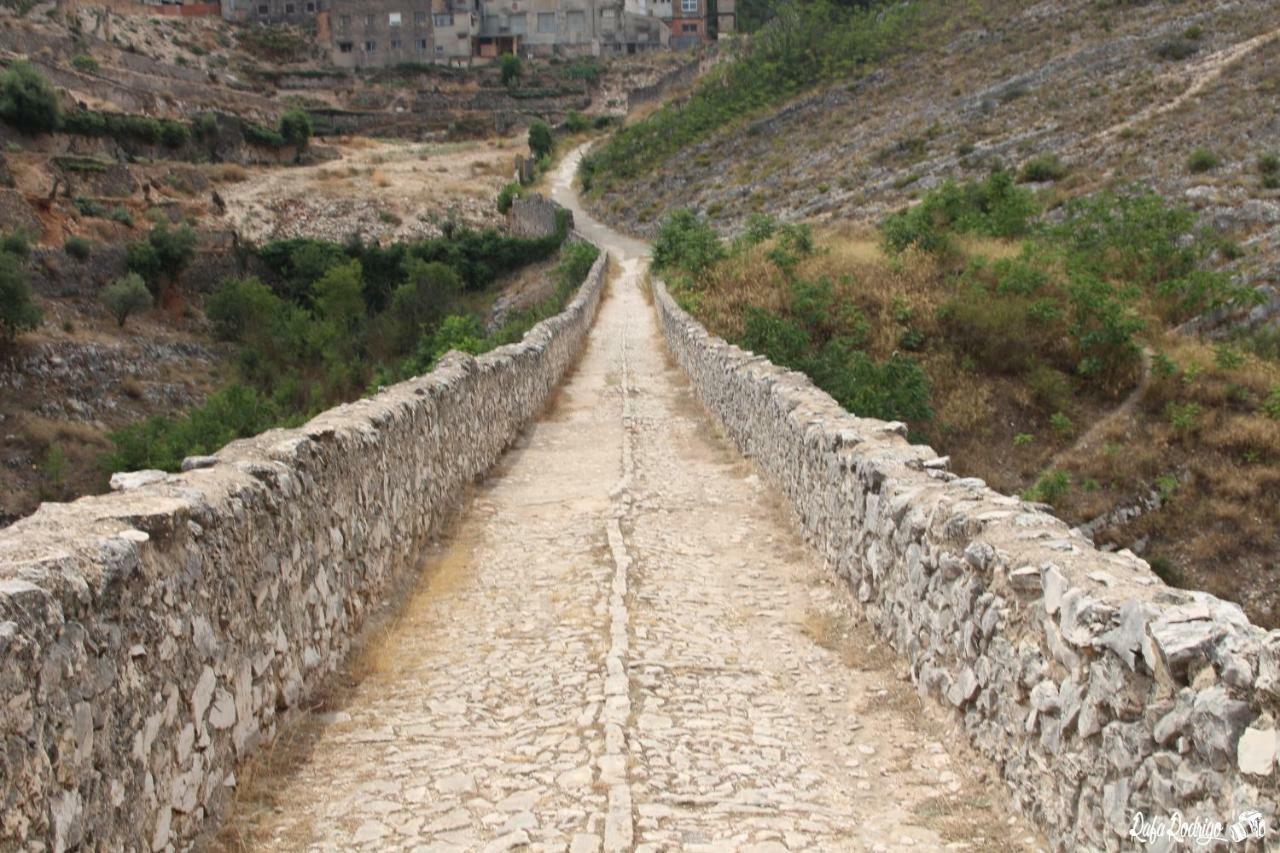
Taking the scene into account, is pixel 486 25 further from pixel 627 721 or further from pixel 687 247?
pixel 627 721

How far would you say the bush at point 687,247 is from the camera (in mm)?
25862

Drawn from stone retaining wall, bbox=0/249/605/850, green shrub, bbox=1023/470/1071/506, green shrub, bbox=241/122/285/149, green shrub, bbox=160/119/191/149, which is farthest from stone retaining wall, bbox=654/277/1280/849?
green shrub, bbox=241/122/285/149

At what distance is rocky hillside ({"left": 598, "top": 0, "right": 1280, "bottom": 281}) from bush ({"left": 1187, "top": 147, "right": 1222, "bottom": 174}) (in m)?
0.04

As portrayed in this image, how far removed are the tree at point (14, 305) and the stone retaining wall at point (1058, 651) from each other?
109 feet

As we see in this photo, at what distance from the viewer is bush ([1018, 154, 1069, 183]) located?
3522 cm

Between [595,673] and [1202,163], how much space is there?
32.4 metres

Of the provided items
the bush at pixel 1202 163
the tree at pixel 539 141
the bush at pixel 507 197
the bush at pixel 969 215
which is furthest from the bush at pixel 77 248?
the bush at pixel 1202 163

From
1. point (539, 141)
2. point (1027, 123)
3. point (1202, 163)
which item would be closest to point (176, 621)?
point (1202, 163)

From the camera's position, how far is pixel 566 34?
101 meters

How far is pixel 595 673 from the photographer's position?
620 centimetres

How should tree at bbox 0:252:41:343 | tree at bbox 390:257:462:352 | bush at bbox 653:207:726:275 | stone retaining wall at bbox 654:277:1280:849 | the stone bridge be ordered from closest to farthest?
stone retaining wall at bbox 654:277:1280:849, the stone bridge, bush at bbox 653:207:726:275, tree at bbox 0:252:41:343, tree at bbox 390:257:462:352

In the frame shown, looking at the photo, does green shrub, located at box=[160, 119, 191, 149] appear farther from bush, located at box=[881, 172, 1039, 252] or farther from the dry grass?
bush, located at box=[881, 172, 1039, 252]

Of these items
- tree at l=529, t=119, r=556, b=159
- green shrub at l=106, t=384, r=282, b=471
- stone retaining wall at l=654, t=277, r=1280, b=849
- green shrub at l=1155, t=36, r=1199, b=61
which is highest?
green shrub at l=1155, t=36, r=1199, b=61

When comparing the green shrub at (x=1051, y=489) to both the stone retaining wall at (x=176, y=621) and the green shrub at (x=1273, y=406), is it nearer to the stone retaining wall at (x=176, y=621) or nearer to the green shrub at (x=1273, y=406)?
the green shrub at (x=1273, y=406)
